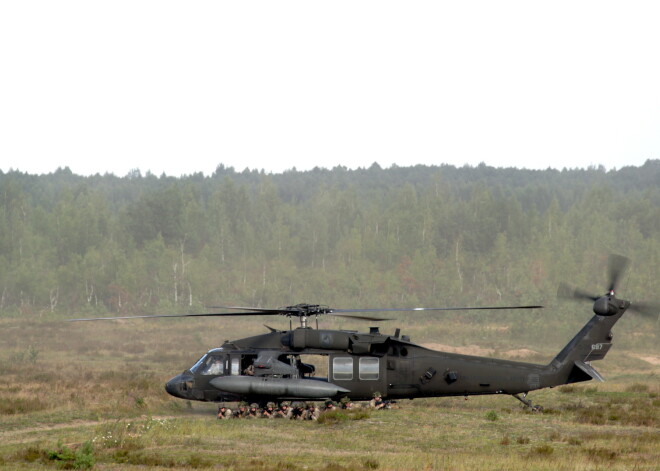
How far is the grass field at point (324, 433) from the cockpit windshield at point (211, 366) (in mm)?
→ 1347

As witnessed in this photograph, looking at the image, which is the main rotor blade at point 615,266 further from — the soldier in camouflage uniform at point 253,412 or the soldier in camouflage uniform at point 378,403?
the soldier in camouflage uniform at point 253,412

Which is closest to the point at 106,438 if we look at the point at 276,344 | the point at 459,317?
the point at 276,344

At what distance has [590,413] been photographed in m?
24.2

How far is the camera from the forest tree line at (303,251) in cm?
9431

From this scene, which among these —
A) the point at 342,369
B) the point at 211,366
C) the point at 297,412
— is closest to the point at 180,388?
the point at 211,366

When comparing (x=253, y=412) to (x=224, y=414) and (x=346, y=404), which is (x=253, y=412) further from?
(x=346, y=404)

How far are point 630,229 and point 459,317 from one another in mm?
36286

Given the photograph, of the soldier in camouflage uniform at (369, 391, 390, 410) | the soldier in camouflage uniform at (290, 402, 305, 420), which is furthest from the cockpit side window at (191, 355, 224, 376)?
the soldier in camouflage uniform at (369, 391, 390, 410)

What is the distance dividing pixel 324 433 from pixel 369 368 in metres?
3.41

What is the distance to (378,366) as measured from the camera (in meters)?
23.9

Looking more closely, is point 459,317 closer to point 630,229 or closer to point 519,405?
point 630,229

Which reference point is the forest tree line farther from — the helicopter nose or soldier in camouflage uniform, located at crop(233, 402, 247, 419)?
soldier in camouflage uniform, located at crop(233, 402, 247, 419)

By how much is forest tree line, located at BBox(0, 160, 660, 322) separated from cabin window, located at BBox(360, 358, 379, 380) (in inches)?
2540

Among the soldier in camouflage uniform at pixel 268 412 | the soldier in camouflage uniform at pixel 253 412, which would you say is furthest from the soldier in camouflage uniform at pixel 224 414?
the soldier in camouflage uniform at pixel 268 412
